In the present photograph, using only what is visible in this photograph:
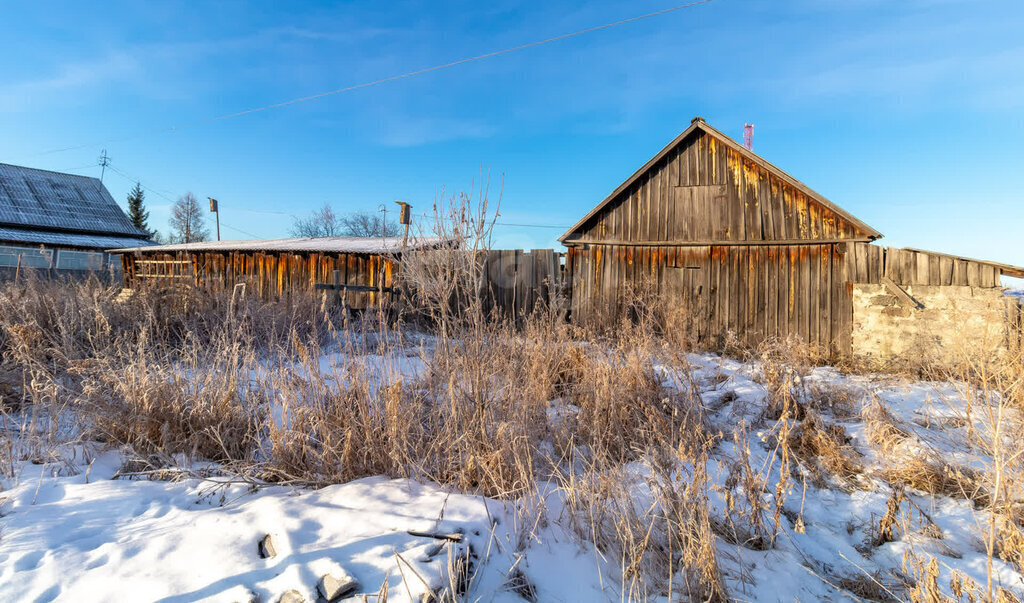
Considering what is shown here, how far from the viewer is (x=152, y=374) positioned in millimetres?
3717

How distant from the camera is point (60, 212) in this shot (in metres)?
25.1

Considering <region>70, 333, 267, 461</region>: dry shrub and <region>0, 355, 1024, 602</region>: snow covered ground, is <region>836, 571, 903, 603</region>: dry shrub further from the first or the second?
<region>70, 333, 267, 461</region>: dry shrub

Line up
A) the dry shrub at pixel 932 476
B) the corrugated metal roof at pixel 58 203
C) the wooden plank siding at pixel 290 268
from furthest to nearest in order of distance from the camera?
the corrugated metal roof at pixel 58 203 → the wooden plank siding at pixel 290 268 → the dry shrub at pixel 932 476

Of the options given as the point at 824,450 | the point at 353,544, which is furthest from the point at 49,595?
the point at 824,450

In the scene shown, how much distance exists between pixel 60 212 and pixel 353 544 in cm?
3384

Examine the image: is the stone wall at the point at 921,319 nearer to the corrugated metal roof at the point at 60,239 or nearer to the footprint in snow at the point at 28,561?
the footprint in snow at the point at 28,561

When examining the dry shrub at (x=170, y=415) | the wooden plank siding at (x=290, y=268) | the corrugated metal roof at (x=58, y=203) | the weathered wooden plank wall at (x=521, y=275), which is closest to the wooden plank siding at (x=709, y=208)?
the weathered wooden plank wall at (x=521, y=275)

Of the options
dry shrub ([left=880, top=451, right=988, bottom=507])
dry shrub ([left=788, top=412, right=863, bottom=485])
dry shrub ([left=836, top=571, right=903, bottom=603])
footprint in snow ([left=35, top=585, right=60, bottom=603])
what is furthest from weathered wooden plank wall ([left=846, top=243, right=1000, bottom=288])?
footprint in snow ([left=35, top=585, right=60, bottom=603])

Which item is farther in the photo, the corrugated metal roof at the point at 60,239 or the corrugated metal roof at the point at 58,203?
the corrugated metal roof at the point at 58,203

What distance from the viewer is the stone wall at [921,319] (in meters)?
7.68

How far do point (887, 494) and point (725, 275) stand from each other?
6.74 metres

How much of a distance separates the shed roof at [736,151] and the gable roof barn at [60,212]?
26.1 m

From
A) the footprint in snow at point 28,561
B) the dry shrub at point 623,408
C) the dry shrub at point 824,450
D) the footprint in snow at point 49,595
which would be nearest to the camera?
the footprint in snow at point 49,595

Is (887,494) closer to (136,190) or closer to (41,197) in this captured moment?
(41,197)
